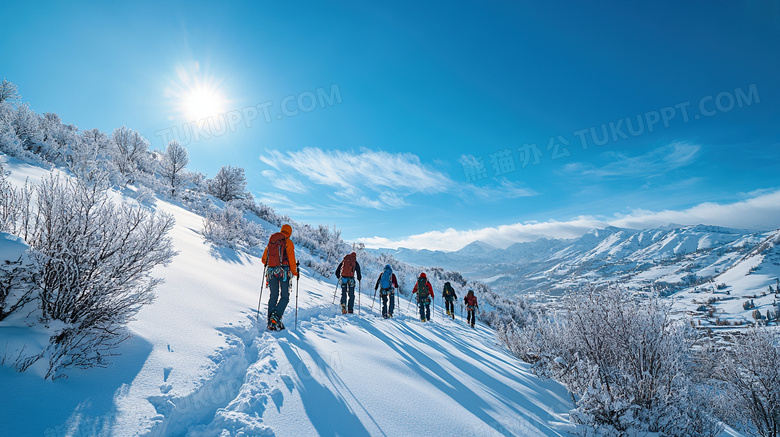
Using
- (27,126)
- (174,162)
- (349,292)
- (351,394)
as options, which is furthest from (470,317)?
(174,162)

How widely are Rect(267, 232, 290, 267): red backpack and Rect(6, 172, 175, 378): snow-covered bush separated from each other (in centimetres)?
294

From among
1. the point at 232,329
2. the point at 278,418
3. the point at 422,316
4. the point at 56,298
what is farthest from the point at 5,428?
the point at 422,316

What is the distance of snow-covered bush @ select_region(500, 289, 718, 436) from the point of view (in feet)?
12.3

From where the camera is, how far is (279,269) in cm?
647

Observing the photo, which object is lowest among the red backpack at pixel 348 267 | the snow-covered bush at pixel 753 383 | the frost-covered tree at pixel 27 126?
the snow-covered bush at pixel 753 383

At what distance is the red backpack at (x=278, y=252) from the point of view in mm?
6527

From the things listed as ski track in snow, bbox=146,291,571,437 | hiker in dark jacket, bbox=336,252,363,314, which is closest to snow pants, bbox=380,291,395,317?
hiker in dark jacket, bbox=336,252,363,314

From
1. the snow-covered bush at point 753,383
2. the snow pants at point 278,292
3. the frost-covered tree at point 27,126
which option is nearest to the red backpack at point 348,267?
the snow pants at point 278,292

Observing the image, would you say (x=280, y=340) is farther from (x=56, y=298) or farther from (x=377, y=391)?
(x=56, y=298)

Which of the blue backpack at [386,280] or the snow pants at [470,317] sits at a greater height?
the blue backpack at [386,280]

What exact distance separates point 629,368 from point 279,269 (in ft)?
21.0

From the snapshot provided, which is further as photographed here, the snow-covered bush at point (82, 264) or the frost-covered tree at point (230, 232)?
the frost-covered tree at point (230, 232)

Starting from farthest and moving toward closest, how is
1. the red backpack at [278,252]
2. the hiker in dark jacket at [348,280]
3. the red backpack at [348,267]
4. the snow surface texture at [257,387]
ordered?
the red backpack at [348,267] < the hiker in dark jacket at [348,280] < the red backpack at [278,252] < the snow surface texture at [257,387]

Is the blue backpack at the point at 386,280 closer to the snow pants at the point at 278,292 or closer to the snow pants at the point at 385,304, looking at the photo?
the snow pants at the point at 385,304
